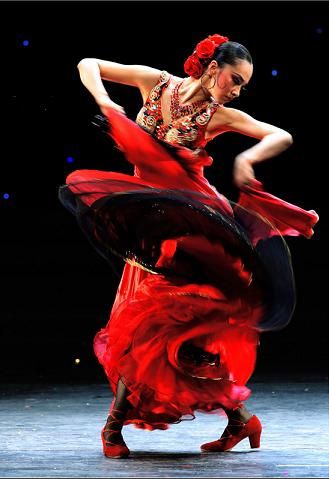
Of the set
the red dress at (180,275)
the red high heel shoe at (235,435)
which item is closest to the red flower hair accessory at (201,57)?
the red dress at (180,275)

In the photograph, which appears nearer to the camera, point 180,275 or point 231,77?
point 180,275

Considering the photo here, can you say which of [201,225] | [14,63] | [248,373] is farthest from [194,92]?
[14,63]

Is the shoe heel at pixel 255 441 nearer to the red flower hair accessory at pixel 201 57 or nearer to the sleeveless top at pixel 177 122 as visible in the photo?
the sleeveless top at pixel 177 122

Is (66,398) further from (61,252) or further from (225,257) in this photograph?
(61,252)

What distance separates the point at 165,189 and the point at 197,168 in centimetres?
21

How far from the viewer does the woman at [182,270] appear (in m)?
2.88

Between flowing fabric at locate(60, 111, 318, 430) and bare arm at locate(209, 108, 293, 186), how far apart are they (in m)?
0.09

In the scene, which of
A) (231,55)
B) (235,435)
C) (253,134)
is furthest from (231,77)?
(235,435)

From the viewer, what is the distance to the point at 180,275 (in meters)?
2.94

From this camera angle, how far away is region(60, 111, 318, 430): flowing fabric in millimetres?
2885

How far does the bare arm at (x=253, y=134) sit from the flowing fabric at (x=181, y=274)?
0.30 feet

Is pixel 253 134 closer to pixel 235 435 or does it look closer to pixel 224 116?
pixel 224 116

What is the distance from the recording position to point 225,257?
2902mm

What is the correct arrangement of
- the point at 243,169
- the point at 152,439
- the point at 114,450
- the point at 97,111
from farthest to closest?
the point at 97,111 < the point at 152,439 < the point at 114,450 < the point at 243,169
